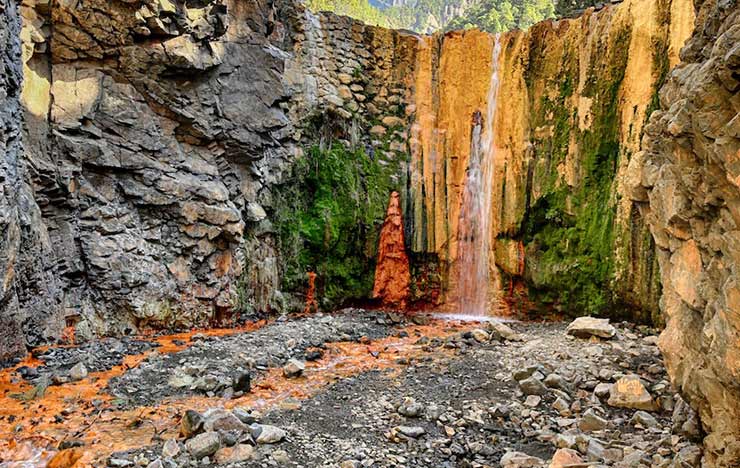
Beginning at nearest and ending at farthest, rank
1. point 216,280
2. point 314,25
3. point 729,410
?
1. point 729,410
2. point 216,280
3. point 314,25

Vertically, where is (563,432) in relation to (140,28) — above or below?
below

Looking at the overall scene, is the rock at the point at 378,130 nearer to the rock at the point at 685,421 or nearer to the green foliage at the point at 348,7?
the rock at the point at 685,421

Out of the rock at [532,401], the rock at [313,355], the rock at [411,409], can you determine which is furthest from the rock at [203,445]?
the rock at [532,401]

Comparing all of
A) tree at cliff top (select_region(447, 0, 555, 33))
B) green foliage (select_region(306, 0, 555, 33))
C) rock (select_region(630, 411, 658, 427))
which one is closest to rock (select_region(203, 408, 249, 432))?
rock (select_region(630, 411, 658, 427))

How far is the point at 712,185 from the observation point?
3.17 metres

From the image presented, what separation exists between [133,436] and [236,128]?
7782mm

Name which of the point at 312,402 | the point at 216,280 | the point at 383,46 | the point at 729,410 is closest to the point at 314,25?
the point at 383,46

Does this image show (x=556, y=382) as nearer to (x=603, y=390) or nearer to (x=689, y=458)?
(x=603, y=390)

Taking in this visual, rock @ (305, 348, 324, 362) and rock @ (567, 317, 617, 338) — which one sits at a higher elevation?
rock @ (567, 317, 617, 338)

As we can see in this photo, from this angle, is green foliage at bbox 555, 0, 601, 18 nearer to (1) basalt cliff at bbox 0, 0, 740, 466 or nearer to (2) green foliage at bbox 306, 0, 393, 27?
(1) basalt cliff at bbox 0, 0, 740, 466

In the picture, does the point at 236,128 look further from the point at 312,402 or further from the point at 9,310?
the point at 312,402

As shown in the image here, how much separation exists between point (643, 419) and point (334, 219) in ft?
31.0

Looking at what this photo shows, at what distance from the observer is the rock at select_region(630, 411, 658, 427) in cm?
557

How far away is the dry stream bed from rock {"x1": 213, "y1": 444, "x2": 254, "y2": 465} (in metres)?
0.02
